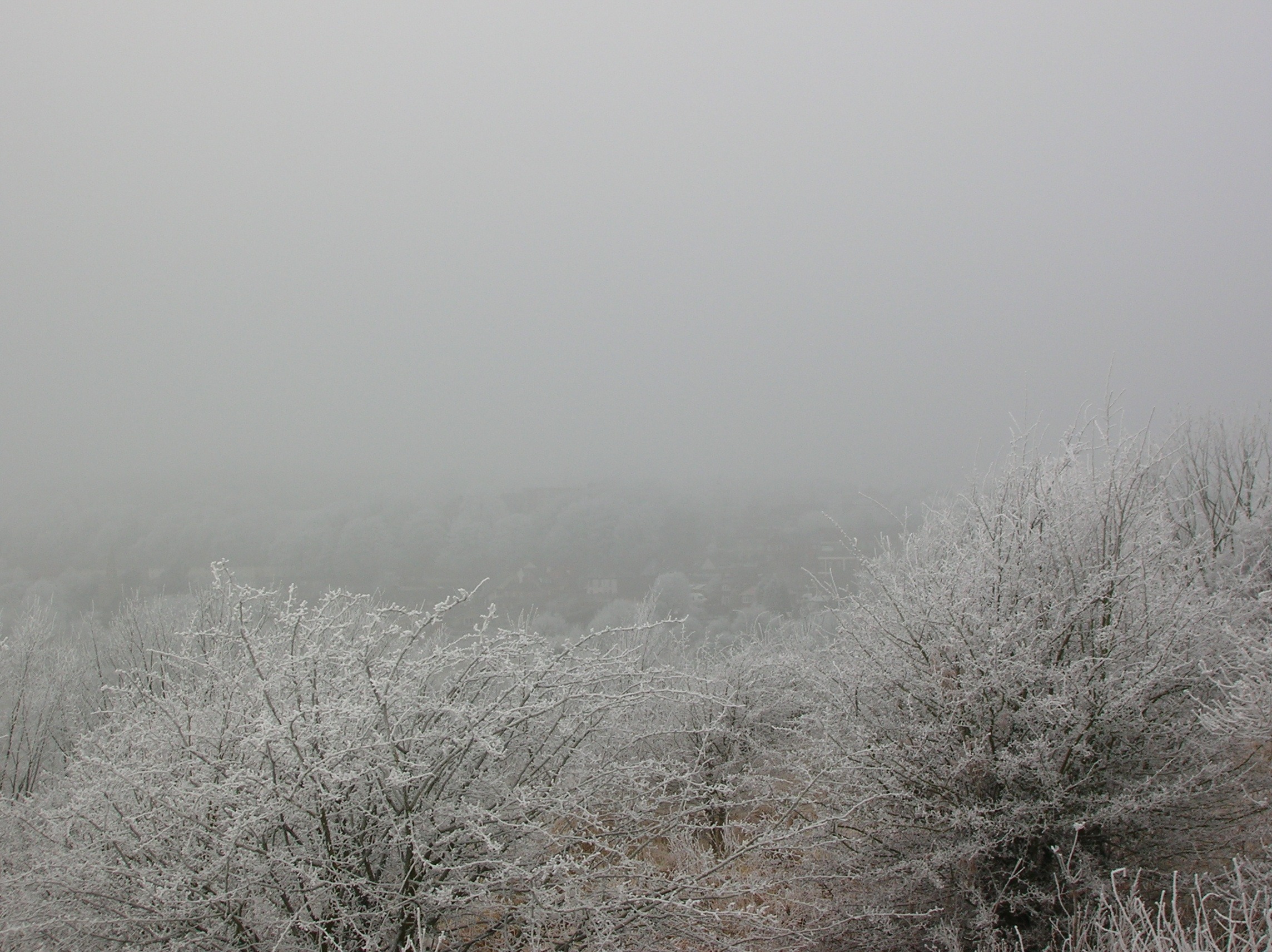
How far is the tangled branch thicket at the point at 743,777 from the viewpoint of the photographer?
454 cm

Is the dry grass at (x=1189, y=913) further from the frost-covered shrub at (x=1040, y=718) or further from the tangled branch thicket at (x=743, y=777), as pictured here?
the frost-covered shrub at (x=1040, y=718)

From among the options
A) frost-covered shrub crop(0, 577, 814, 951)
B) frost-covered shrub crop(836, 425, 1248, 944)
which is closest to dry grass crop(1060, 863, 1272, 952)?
frost-covered shrub crop(836, 425, 1248, 944)

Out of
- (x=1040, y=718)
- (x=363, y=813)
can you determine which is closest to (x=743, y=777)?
(x=1040, y=718)

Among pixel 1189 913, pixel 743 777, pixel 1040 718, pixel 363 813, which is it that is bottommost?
pixel 1189 913

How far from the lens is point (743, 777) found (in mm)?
7535

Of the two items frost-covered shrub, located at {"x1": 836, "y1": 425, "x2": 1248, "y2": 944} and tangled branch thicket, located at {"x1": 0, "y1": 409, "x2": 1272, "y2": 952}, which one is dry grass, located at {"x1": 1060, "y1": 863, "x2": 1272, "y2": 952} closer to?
tangled branch thicket, located at {"x1": 0, "y1": 409, "x2": 1272, "y2": 952}

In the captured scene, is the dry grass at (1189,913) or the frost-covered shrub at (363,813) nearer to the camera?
the frost-covered shrub at (363,813)

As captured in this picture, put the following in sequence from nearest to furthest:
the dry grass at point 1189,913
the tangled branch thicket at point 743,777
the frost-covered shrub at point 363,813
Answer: the frost-covered shrub at point 363,813, the tangled branch thicket at point 743,777, the dry grass at point 1189,913

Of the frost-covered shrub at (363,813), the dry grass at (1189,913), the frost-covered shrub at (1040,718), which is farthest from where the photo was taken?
the frost-covered shrub at (1040,718)

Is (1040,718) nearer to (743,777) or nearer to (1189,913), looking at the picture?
(1189,913)

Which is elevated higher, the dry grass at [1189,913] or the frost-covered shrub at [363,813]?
the frost-covered shrub at [363,813]

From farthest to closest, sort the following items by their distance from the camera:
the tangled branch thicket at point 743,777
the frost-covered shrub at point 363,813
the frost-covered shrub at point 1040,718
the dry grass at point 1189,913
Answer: the frost-covered shrub at point 1040,718, the dry grass at point 1189,913, the tangled branch thicket at point 743,777, the frost-covered shrub at point 363,813

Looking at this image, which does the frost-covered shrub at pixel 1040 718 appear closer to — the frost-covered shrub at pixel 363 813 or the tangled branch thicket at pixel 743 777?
the tangled branch thicket at pixel 743 777

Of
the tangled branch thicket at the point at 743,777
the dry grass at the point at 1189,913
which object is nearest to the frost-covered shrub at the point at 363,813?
the tangled branch thicket at the point at 743,777
